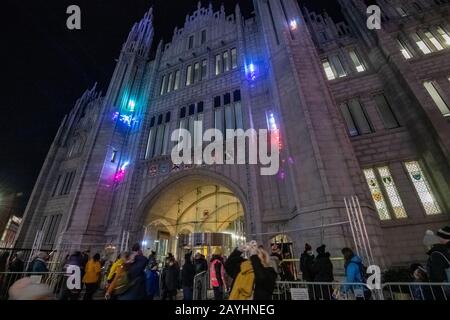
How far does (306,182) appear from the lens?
9820mm

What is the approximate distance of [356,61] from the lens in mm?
14312

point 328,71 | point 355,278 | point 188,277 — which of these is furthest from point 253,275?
point 328,71

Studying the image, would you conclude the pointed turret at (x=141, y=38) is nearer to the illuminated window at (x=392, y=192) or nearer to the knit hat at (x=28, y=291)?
the illuminated window at (x=392, y=192)

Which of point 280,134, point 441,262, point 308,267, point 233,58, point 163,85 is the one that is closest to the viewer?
point 441,262

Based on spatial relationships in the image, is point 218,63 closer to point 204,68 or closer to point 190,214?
point 204,68

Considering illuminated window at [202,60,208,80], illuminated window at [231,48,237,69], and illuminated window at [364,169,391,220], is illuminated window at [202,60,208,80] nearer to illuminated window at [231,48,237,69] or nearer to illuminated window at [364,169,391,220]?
illuminated window at [231,48,237,69]

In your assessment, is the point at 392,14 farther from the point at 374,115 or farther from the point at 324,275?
the point at 324,275

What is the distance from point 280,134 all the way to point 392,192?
589 centimetres

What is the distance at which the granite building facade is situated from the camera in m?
9.52

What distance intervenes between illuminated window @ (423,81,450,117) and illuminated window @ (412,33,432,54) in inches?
96.3


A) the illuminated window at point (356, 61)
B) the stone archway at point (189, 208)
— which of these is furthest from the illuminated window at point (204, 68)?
the illuminated window at point (356, 61)

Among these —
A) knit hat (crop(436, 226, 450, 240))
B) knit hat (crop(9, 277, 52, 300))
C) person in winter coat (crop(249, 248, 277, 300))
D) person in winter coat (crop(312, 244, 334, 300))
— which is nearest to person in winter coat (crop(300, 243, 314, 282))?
person in winter coat (crop(312, 244, 334, 300))

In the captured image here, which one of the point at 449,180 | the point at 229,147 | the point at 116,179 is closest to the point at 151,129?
the point at 116,179

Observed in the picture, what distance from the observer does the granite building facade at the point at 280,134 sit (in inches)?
375
